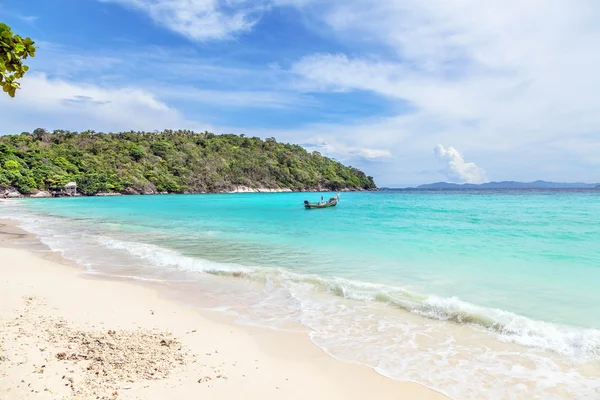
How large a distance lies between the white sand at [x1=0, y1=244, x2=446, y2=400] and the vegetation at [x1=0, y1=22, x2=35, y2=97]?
107 inches

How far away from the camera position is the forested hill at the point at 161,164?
7238 cm

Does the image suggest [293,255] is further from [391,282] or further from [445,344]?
[445,344]

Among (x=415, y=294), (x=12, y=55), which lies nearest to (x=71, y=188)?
(x=415, y=294)

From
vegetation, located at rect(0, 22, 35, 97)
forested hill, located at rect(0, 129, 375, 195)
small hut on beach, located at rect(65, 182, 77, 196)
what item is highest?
forested hill, located at rect(0, 129, 375, 195)

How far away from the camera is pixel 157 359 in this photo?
426 cm

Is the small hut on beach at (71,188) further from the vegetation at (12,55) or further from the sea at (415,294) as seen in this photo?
the vegetation at (12,55)

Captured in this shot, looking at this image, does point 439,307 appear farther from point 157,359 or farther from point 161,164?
point 161,164

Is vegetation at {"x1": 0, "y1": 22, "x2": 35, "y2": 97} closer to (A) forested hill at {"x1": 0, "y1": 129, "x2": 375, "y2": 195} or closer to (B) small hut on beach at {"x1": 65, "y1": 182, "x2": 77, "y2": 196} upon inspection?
(A) forested hill at {"x1": 0, "y1": 129, "x2": 375, "y2": 195}

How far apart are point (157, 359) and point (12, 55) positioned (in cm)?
338

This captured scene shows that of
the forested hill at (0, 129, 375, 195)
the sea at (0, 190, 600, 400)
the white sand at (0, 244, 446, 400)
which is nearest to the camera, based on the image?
the white sand at (0, 244, 446, 400)

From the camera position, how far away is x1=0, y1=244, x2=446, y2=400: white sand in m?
3.62

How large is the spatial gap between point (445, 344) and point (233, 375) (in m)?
3.09

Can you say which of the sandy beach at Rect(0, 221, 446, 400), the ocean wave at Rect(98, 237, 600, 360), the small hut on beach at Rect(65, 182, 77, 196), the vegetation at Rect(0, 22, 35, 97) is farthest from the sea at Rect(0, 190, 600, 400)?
the small hut on beach at Rect(65, 182, 77, 196)

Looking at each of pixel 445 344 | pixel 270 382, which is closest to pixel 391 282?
pixel 445 344
